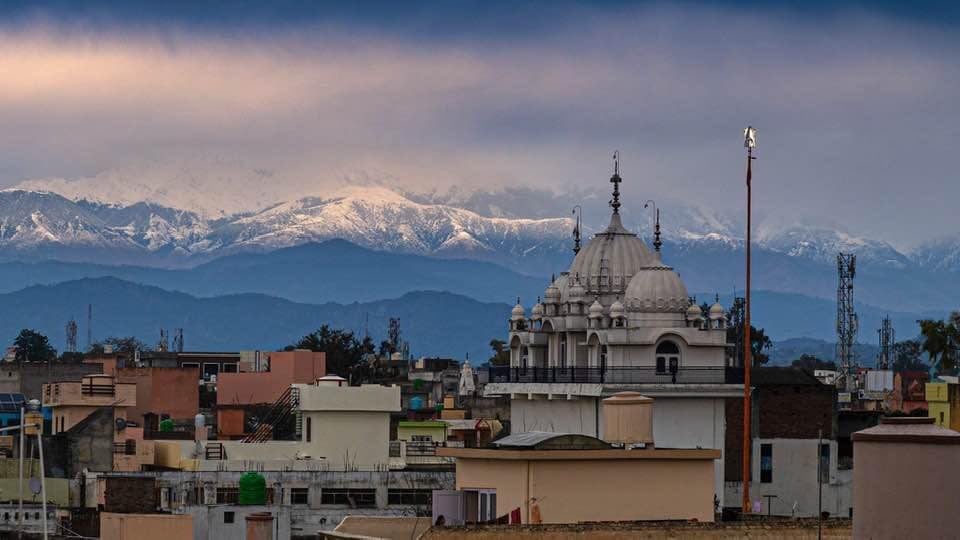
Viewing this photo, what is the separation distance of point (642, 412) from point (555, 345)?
34.6 metres

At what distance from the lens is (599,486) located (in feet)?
139

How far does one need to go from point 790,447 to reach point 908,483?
213 feet

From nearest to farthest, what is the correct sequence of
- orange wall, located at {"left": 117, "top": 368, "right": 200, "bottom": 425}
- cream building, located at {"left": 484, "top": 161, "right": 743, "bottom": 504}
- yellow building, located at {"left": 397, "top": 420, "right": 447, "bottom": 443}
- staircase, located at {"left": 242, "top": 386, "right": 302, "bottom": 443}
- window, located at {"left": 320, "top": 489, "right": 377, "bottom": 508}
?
window, located at {"left": 320, "top": 489, "right": 377, "bottom": 508} → cream building, located at {"left": 484, "top": 161, "right": 743, "bottom": 504} → staircase, located at {"left": 242, "top": 386, "right": 302, "bottom": 443} → yellow building, located at {"left": 397, "top": 420, "right": 447, "bottom": 443} → orange wall, located at {"left": 117, "top": 368, "right": 200, "bottom": 425}

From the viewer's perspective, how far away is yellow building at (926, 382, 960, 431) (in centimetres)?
7519

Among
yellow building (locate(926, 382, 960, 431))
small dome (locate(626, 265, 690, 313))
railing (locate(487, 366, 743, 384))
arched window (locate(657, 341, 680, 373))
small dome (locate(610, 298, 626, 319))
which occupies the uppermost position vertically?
small dome (locate(626, 265, 690, 313))

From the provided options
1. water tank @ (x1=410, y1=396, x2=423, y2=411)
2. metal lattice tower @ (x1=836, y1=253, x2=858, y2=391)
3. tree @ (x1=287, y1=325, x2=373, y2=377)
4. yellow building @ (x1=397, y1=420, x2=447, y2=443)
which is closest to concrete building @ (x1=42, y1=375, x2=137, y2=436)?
yellow building @ (x1=397, y1=420, x2=447, y2=443)

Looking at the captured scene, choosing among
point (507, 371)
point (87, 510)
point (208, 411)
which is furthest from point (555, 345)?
point (208, 411)

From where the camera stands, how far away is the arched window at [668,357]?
263ft

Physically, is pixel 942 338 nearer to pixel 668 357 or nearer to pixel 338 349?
pixel 668 357

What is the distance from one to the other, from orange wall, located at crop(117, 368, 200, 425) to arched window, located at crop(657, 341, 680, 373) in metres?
36.8

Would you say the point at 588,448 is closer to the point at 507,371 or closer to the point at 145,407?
the point at 507,371

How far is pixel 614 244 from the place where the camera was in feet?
275

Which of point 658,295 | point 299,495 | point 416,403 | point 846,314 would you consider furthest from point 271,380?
point 846,314

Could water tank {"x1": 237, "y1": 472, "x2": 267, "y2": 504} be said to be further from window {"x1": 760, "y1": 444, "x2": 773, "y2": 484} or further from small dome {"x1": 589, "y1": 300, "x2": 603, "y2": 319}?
window {"x1": 760, "y1": 444, "x2": 773, "y2": 484}
